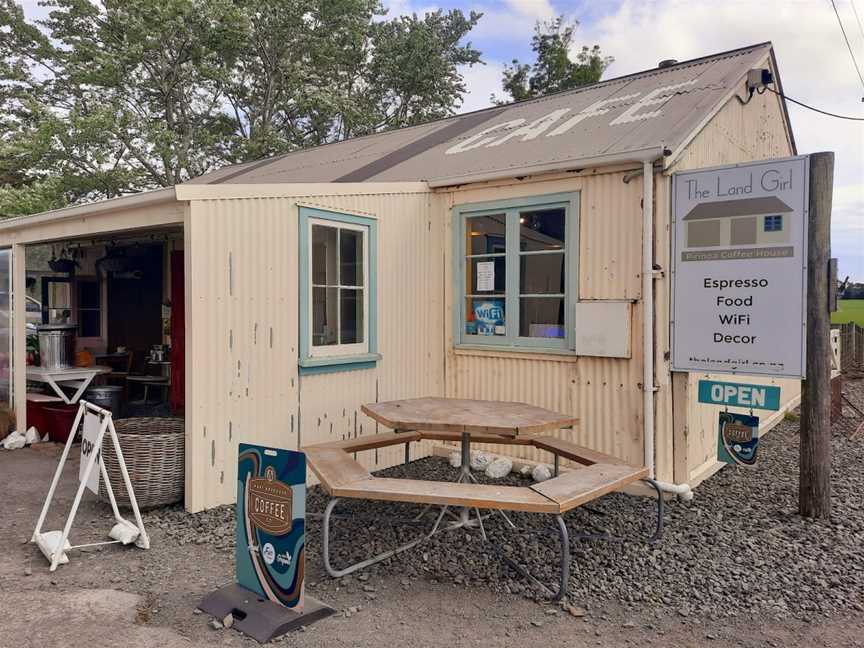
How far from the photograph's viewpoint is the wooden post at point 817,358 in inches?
171

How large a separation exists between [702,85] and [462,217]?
107 inches

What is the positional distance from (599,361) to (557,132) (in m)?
2.57

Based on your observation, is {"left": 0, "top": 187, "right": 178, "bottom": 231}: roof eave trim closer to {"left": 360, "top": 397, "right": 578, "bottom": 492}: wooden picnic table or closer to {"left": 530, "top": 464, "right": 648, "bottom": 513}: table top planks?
{"left": 360, "top": 397, "right": 578, "bottom": 492}: wooden picnic table

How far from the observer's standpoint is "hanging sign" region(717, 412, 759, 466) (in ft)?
15.1

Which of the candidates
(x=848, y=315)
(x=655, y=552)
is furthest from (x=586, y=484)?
(x=848, y=315)

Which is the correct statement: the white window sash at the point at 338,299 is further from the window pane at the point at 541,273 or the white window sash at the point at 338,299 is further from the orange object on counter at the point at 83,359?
the orange object on counter at the point at 83,359

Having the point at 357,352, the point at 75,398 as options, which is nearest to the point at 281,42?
the point at 75,398

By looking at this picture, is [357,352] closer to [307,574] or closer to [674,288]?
[307,574]

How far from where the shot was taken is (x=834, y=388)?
7656mm

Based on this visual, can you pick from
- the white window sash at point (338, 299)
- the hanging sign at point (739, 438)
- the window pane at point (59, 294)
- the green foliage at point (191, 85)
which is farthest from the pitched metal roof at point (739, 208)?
the green foliage at point (191, 85)

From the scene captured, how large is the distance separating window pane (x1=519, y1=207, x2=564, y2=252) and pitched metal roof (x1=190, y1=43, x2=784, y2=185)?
16.4 inches

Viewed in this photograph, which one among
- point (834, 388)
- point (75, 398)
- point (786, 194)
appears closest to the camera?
point (786, 194)

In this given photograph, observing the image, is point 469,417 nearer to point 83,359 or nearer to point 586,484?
point 586,484

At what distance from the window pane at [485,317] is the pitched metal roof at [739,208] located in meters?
1.88
